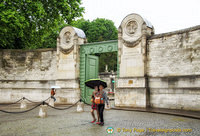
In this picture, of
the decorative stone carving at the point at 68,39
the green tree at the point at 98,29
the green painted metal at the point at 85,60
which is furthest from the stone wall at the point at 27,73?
the green tree at the point at 98,29

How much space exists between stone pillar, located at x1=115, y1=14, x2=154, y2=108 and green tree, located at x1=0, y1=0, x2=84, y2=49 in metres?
5.51

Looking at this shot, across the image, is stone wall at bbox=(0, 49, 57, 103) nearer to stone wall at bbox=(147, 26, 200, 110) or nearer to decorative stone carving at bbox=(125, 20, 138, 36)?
decorative stone carving at bbox=(125, 20, 138, 36)

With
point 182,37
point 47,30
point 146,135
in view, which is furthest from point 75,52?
point 146,135

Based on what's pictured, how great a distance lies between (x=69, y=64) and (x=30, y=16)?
15.0ft

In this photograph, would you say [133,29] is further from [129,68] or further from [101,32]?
[101,32]

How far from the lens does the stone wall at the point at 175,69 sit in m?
11.5

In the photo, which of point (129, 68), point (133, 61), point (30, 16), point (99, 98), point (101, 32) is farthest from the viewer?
point (101, 32)

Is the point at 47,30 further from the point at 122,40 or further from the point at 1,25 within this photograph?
the point at 122,40

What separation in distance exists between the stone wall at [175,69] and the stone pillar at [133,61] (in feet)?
1.58

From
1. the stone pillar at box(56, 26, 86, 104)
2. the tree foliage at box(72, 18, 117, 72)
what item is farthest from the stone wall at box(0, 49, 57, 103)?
the tree foliage at box(72, 18, 117, 72)

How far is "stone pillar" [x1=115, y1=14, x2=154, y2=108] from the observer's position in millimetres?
13070

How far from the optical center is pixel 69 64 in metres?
16.4

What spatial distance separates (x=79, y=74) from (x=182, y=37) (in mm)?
7602

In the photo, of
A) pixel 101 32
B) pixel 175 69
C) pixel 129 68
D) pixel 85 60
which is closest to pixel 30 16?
pixel 85 60
